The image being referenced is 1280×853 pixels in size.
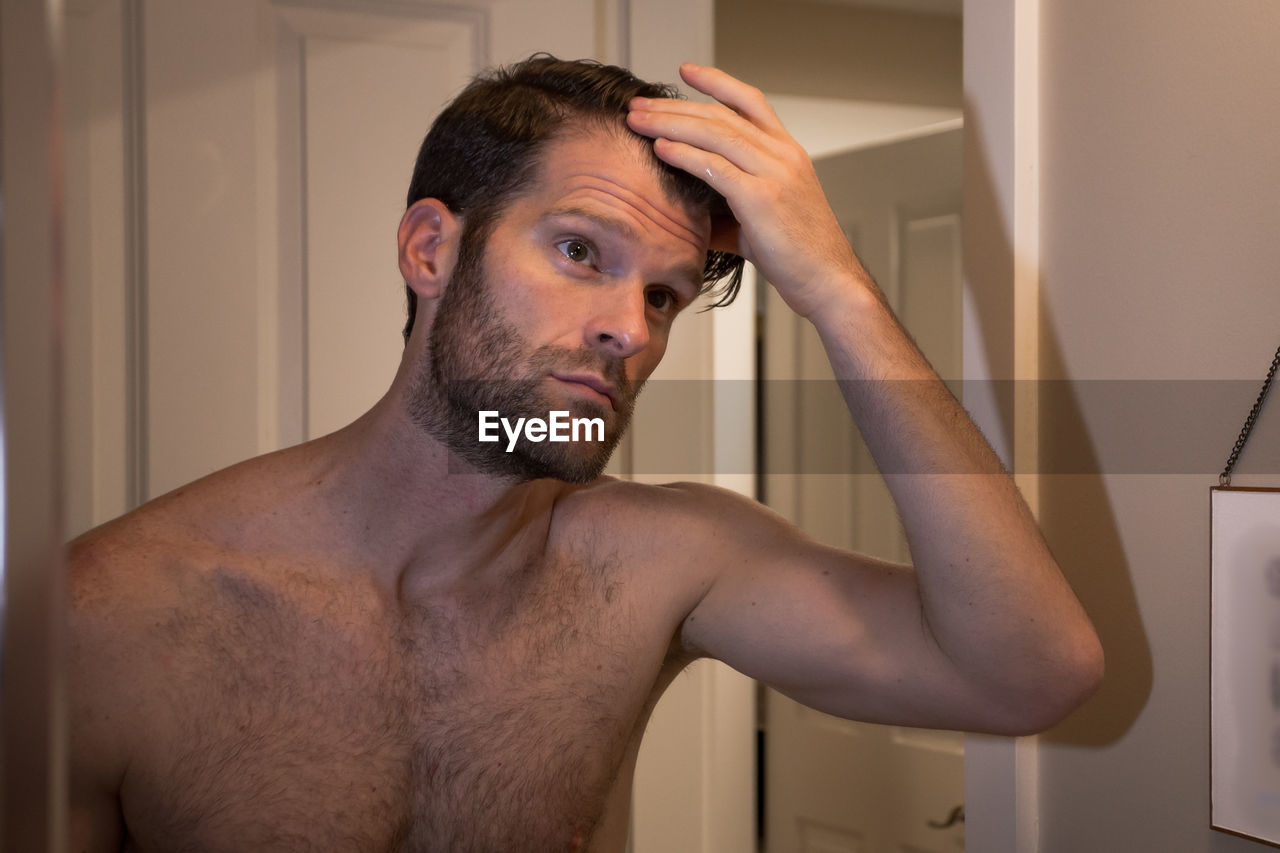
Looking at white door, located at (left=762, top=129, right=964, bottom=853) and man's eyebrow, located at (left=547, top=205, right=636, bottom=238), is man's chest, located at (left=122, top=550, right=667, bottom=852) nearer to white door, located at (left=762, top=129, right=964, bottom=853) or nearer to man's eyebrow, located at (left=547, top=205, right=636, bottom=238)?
man's eyebrow, located at (left=547, top=205, right=636, bottom=238)

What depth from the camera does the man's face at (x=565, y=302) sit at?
0.91 meters

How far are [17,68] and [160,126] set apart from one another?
3.99 feet

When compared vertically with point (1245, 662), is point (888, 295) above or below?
above

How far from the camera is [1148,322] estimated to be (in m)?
0.96

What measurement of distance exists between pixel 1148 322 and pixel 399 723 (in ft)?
2.66

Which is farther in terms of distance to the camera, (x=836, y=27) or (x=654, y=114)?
(x=836, y=27)

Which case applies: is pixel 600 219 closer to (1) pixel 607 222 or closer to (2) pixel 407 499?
(1) pixel 607 222

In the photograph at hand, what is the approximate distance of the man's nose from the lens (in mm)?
896

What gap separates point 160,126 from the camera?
1385 millimetres

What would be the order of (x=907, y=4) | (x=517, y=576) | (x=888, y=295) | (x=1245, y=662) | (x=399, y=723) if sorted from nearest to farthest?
(x=1245, y=662), (x=399, y=723), (x=517, y=576), (x=888, y=295), (x=907, y=4)

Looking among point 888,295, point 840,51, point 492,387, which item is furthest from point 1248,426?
point 840,51

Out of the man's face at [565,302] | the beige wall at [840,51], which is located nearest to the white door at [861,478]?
the beige wall at [840,51]

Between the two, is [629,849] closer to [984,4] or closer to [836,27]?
[984,4]

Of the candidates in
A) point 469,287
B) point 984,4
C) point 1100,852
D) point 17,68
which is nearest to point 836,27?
point 984,4
